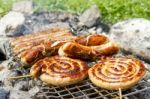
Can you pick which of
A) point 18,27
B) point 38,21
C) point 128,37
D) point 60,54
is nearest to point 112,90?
point 60,54

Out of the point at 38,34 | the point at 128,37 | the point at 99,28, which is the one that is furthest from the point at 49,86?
the point at 99,28

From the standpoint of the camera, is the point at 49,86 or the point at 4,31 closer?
the point at 49,86

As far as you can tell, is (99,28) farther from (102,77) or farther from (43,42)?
(102,77)

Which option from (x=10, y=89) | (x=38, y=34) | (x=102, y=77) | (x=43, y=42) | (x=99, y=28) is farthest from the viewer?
(x=99, y=28)

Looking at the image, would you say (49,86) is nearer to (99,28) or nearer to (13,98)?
(13,98)

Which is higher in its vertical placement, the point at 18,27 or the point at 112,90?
the point at 18,27

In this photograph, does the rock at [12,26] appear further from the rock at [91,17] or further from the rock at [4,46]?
the rock at [91,17]

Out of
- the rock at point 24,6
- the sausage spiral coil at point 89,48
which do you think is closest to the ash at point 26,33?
the rock at point 24,6

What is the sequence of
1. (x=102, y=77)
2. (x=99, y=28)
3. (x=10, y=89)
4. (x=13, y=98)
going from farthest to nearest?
(x=99, y=28) → (x=10, y=89) → (x=13, y=98) → (x=102, y=77)
